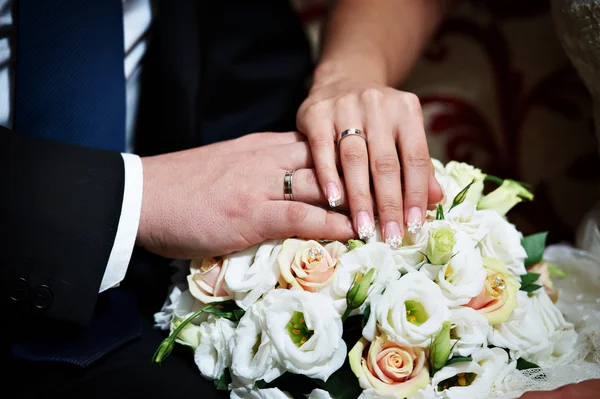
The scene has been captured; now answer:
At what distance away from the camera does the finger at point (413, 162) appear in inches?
24.0

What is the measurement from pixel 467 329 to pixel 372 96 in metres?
0.30

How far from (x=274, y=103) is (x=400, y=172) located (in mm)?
409

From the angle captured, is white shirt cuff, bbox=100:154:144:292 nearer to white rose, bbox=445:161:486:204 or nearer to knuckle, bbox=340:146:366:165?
knuckle, bbox=340:146:366:165

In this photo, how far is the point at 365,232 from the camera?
23.6 inches

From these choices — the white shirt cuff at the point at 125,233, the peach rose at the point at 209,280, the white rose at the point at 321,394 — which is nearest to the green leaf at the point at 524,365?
the white rose at the point at 321,394

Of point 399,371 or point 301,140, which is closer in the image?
point 399,371

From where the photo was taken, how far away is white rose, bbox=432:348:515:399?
53cm

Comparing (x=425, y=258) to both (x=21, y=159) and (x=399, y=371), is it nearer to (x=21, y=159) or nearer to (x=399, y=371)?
(x=399, y=371)

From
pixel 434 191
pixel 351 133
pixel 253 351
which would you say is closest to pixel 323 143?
pixel 351 133

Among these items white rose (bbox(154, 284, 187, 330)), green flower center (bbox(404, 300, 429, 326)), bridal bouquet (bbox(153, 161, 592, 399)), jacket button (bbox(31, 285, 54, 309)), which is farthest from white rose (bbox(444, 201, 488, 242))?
jacket button (bbox(31, 285, 54, 309))

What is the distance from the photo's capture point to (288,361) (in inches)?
20.3

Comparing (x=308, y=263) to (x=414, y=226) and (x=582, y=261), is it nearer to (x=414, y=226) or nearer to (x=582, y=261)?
(x=414, y=226)

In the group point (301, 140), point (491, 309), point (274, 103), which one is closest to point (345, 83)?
point (301, 140)

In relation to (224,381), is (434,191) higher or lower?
Answer: higher
